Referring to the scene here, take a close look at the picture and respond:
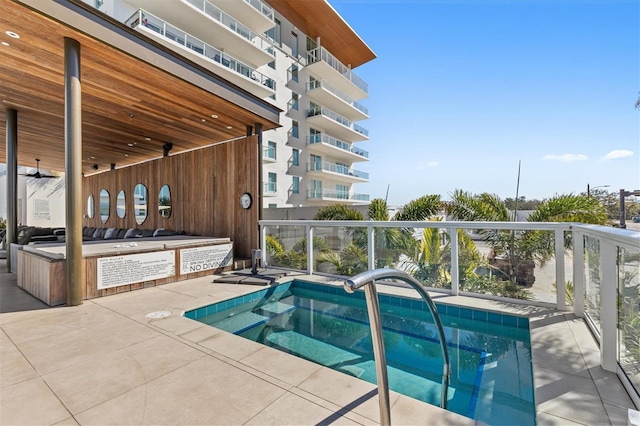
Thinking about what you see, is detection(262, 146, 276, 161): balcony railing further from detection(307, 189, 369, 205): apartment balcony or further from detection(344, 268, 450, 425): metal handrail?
detection(344, 268, 450, 425): metal handrail

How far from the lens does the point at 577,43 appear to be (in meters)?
6.20

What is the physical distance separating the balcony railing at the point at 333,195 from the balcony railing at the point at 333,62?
28.2ft

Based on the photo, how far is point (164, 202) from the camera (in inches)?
348

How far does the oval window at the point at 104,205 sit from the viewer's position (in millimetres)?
11516

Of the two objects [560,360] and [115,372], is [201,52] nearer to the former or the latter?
[115,372]

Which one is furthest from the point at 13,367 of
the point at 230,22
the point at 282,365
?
the point at 230,22

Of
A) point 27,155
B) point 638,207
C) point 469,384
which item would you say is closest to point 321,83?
point 27,155

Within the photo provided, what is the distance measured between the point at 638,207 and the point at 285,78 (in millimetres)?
17948

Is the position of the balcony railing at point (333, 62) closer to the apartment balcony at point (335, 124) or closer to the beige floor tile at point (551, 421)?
the apartment balcony at point (335, 124)

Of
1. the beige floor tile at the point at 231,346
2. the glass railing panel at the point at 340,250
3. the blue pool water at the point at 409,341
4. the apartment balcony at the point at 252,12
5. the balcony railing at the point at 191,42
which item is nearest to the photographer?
the blue pool water at the point at 409,341

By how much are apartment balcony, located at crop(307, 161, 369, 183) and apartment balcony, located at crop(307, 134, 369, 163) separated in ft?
2.74

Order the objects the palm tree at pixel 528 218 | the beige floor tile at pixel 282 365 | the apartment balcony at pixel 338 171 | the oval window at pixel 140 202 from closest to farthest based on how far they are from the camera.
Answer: the beige floor tile at pixel 282 365 → the palm tree at pixel 528 218 → the oval window at pixel 140 202 → the apartment balcony at pixel 338 171

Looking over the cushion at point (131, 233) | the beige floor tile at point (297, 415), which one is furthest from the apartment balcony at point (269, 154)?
the beige floor tile at point (297, 415)

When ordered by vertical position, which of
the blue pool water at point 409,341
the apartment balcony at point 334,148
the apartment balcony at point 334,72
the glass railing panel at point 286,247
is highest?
the apartment balcony at point 334,72
